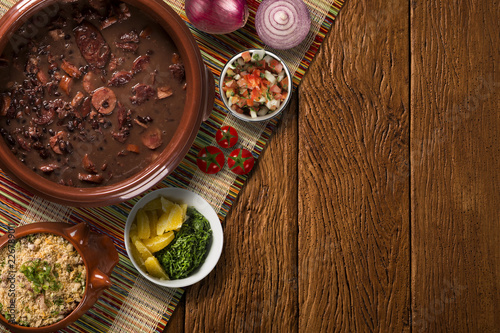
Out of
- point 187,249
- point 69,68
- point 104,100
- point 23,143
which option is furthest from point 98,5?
point 187,249

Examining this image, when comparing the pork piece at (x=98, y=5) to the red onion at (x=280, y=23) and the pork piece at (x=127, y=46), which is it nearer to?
the pork piece at (x=127, y=46)

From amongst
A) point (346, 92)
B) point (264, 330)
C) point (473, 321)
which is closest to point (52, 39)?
point (346, 92)

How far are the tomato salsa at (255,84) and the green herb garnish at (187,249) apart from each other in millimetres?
629

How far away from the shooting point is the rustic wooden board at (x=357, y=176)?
255 centimetres

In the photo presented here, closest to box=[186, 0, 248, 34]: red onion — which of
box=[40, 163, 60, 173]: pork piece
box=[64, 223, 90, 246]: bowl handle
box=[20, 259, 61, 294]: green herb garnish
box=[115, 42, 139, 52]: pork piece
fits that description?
box=[115, 42, 139, 52]: pork piece

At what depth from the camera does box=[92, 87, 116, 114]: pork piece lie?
6.82ft

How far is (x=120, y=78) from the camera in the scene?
6.82ft

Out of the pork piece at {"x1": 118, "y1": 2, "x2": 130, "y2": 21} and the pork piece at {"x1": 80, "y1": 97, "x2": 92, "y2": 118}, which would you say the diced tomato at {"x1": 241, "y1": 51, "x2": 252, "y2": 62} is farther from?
the pork piece at {"x1": 80, "y1": 97, "x2": 92, "y2": 118}

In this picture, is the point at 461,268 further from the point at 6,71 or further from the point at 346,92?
the point at 6,71

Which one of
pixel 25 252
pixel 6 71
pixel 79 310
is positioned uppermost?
pixel 6 71

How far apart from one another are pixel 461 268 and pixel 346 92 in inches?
47.6

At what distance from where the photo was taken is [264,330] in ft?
8.43

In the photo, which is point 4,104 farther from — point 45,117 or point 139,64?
point 139,64

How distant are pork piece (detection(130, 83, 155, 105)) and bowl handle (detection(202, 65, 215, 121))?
263 mm
